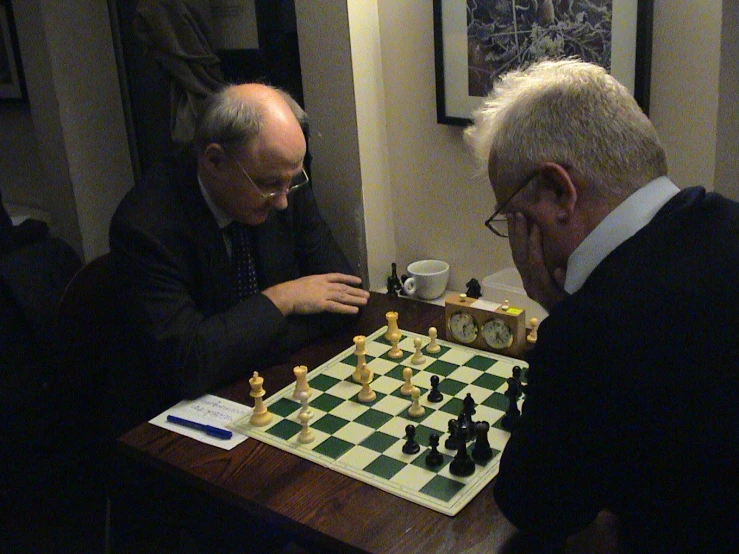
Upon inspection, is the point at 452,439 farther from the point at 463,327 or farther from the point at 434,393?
the point at 463,327

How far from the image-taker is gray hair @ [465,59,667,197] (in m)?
1.06

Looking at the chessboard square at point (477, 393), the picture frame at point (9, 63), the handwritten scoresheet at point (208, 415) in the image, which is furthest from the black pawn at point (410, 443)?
the picture frame at point (9, 63)

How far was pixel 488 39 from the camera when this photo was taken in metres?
1.98

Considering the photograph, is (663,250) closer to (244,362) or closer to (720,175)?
(720,175)

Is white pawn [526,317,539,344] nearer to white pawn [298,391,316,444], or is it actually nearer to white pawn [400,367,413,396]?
white pawn [400,367,413,396]

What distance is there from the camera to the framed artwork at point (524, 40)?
1.73 meters

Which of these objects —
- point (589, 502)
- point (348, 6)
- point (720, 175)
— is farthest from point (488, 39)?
point (589, 502)

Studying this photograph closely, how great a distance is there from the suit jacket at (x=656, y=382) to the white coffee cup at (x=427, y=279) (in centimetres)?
117

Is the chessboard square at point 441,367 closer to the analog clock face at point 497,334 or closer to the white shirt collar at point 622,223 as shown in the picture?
the analog clock face at point 497,334

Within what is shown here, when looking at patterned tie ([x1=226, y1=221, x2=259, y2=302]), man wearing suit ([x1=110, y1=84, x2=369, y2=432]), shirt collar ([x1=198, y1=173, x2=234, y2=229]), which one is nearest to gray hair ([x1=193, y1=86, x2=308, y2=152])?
man wearing suit ([x1=110, y1=84, x2=369, y2=432])

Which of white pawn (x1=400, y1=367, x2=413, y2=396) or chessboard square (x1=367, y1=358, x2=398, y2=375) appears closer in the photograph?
white pawn (x1=400, y1=367, x2=413, y2=396)

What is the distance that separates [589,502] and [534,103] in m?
0.57

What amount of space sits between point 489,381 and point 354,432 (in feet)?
1.10

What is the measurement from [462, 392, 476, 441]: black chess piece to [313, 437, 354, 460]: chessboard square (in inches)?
8.6
